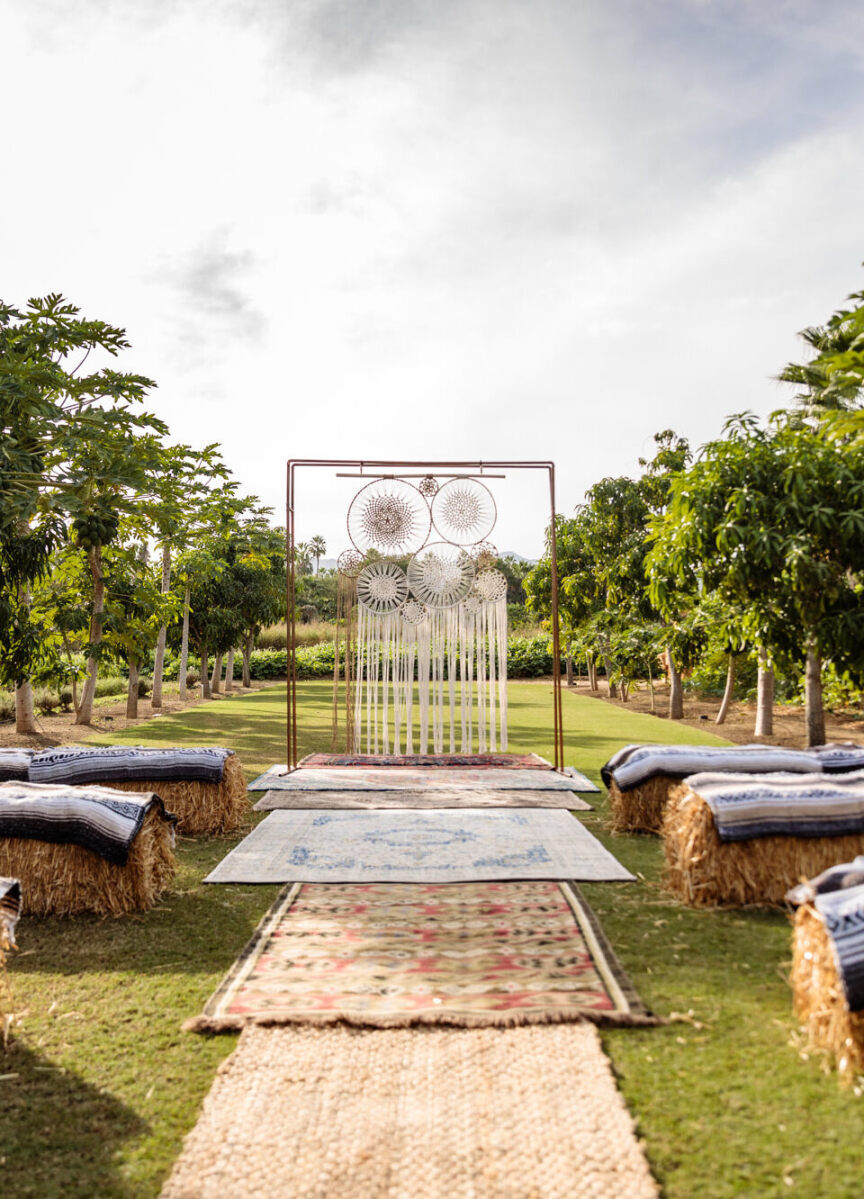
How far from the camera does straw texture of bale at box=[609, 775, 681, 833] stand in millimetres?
4805

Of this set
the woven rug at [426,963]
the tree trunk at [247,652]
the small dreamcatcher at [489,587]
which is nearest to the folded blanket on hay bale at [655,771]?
the woven rug at [426,963]

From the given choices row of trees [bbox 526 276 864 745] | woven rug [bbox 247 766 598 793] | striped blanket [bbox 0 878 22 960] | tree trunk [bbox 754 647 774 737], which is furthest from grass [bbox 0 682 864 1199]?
tree trunk [bbox 754 647 774 737]

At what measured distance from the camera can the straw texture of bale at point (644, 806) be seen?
4.80 meters

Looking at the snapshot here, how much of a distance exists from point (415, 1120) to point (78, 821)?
210 cm

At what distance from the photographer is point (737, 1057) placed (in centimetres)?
224

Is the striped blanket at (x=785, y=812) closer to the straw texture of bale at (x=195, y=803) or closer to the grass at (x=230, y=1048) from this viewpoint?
the grass at (x=230, y=1048)

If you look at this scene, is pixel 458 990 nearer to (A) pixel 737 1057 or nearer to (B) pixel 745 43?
(A) pixel 737 1057

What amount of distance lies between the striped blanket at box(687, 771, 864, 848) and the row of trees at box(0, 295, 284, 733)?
449 centimetres

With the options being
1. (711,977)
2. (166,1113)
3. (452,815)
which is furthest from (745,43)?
(166,1113)

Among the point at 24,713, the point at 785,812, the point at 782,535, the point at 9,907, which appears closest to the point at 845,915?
the point at 785,812

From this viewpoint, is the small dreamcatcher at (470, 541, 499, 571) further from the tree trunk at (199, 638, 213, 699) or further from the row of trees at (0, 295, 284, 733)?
the tree trunk at (199, 638, 213, 699)

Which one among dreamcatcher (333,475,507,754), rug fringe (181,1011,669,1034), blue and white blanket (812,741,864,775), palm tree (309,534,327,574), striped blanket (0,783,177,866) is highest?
palm tree (309,534,327,574)

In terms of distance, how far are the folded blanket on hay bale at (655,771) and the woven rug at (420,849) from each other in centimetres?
30

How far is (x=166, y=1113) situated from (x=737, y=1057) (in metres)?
1.44
